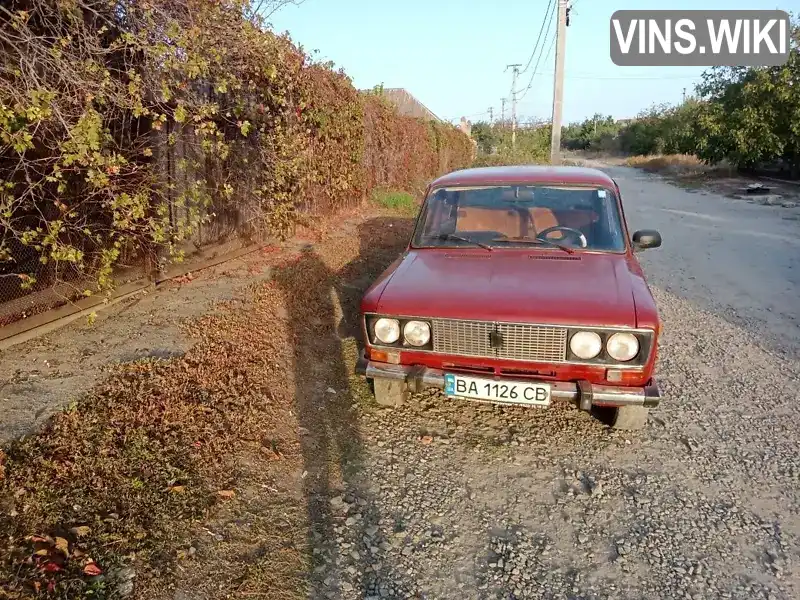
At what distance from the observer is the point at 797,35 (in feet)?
72.7

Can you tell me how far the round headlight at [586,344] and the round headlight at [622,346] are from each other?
0.20 ft

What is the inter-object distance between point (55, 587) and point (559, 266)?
335 centimetres

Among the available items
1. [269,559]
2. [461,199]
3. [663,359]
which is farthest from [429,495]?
[663,359]

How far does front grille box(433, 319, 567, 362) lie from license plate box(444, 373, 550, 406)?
0.16 metres

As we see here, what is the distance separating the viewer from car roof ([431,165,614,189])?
15.7ft

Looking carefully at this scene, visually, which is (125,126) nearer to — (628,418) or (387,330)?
(387,330)

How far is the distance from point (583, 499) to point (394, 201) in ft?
37.1

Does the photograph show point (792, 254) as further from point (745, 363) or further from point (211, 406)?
point (211, 406)

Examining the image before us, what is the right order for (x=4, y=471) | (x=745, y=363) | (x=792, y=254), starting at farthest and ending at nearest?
(x=792, y=254) < (x=745, y=363) < (x=4, y=471)

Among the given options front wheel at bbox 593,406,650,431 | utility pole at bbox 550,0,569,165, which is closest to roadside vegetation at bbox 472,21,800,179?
utility pole at bbox 550,0,569,165

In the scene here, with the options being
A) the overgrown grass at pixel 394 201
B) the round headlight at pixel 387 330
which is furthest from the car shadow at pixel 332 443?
the overgrown grass at pixel 394 201

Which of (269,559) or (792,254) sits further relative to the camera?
(792,254)

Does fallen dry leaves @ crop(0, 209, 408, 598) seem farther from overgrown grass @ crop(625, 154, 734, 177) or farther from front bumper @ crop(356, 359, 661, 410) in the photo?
overgrown grass @ crop(625, 154, 734, 177)

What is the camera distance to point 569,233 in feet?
14.5
